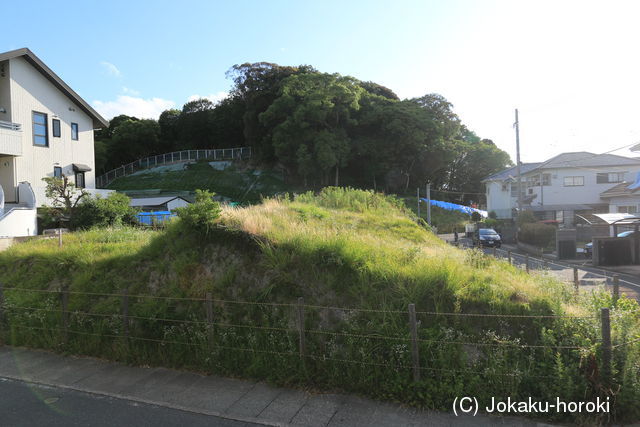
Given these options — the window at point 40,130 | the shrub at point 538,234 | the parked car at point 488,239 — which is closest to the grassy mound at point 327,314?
the window at point 40,130

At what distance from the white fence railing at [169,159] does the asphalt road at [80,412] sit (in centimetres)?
4959

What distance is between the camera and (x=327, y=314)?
5035 mm

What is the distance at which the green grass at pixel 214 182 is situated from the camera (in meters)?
45.0

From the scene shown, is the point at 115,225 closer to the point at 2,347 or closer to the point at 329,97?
the point at 2,347

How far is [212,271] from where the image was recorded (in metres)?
6.05

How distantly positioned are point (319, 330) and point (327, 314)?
270mm

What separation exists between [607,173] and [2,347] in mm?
42780

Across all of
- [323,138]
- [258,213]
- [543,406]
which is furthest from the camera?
[323,138]

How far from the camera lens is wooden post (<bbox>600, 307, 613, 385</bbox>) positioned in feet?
12.6

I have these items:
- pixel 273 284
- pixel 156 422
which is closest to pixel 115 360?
pixel 156 422

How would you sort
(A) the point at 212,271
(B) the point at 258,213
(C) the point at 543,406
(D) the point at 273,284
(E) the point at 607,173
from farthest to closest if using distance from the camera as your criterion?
(E) the point at 607,173 → (B) the point at 258,213 → (A) the point at 212,271 → (D) the point at 273,284 → (C) the point at 543,406

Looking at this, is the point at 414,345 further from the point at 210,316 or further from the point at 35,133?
the point at 35,133

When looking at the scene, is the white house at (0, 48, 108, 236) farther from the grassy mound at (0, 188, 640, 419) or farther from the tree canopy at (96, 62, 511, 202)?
the tree canopy at (96, 62, 511, 202)

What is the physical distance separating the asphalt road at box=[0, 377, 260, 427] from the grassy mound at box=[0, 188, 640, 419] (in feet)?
2.95
